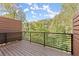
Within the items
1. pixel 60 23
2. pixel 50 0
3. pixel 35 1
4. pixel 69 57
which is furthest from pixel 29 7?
pixel 69 57

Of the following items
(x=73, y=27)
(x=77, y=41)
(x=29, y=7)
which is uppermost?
(x=29, y=7)

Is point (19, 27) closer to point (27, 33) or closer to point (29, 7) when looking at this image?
point (27, 33)

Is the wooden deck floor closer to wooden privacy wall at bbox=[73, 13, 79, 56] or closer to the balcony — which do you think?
the balcony

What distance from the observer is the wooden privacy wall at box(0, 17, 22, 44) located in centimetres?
318

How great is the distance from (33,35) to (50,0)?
66cm

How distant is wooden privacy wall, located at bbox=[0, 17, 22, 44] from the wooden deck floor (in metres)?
0.10

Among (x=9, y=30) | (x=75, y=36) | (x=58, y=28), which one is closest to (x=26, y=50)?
(x=9, y=30)

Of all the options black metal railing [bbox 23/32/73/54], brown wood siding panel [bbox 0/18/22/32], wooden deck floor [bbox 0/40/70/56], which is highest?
brown wood siding panel [bbox 0/18/22/32]

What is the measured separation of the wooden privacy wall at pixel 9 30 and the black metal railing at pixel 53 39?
14 cm

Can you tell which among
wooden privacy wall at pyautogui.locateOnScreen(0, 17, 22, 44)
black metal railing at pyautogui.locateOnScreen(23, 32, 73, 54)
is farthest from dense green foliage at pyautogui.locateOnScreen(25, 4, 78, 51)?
wooden privacy wall at pyautogui.locateOnScreen(0, 17, 22, 44)

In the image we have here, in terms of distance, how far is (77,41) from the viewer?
3104mm

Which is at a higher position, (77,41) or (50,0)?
(50,0)

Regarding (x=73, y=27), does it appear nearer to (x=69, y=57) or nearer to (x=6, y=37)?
(x=69, y=57)

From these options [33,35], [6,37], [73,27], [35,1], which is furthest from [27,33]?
[73,27]
